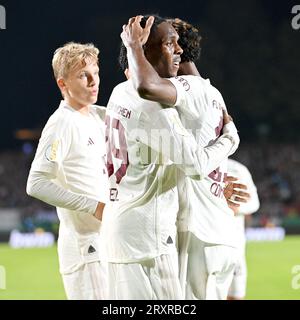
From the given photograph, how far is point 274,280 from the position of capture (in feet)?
38.5

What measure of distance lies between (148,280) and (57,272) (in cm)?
1018

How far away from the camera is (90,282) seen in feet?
14.5

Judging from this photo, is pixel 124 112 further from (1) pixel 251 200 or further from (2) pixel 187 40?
(1) pixel 251 200

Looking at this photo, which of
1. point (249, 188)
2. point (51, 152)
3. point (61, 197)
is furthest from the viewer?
point (249, 188)

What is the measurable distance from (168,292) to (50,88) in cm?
4162

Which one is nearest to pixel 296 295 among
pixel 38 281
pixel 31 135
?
pixel 38 281

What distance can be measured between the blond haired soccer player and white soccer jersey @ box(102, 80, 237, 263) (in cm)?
60

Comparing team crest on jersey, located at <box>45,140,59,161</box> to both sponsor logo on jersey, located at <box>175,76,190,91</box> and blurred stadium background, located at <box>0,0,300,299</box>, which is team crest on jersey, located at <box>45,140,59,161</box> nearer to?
sponsor logo on jersey, located at <box>175,76,190,91</box>

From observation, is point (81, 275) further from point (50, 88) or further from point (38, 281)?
point (50, 88)

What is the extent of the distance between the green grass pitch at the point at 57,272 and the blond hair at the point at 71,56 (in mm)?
5661

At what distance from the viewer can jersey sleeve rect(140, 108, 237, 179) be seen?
11.5ft

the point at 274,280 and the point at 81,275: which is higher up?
the point at 81,275

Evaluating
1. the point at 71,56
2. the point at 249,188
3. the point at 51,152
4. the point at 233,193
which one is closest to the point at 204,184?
the point at 233,193

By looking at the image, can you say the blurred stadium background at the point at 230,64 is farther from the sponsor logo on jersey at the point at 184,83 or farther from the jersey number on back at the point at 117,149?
the sponsor logo on jersey at the point at 184,83
